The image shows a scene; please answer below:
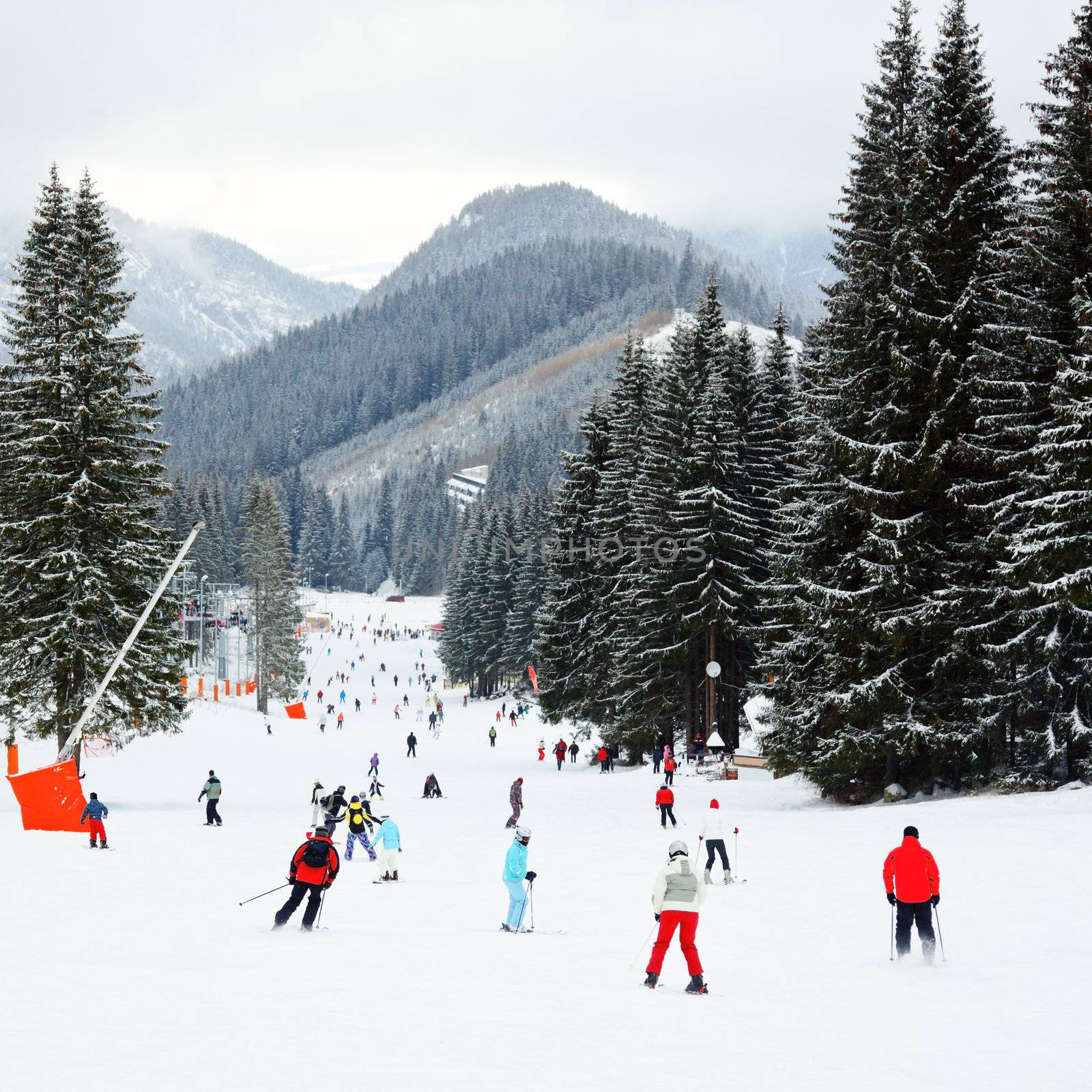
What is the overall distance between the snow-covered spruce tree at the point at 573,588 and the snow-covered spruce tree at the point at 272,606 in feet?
96.5

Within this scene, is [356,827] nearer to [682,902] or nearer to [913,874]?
[682,902]

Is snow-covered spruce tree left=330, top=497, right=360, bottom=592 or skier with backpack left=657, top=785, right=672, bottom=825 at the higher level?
snow-covered spruce tree left=330, top=497, right=360, bottom=592

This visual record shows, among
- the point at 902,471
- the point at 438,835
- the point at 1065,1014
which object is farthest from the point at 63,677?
the point at 1065,1014

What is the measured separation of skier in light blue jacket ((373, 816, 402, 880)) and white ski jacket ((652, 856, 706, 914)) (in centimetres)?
775

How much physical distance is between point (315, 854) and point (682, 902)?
4.45 meters

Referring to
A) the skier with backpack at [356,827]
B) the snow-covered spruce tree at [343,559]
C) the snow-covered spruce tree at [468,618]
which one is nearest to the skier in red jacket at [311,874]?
the skier with backpack at [356,827]

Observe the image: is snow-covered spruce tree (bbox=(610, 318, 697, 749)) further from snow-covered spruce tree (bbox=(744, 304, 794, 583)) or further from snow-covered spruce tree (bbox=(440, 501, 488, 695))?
snow-covered spruce tree (bbox=(440, 501, 488, 695))

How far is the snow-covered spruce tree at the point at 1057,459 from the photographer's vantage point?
19.6 meters

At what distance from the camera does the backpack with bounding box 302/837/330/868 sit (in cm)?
1239

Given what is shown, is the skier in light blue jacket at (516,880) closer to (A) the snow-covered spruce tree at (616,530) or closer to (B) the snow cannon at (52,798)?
(B) the snow cannon at (52,798)

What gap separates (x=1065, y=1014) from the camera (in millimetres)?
9023

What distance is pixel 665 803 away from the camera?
22078 mm

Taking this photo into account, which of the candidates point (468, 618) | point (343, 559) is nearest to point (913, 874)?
point (468, 618)

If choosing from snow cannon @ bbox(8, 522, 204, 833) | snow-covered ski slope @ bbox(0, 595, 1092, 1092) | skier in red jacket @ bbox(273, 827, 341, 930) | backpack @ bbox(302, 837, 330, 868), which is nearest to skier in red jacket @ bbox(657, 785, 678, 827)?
snow-covered ski slope @ bbox(0, 595, 1092, 1092)
